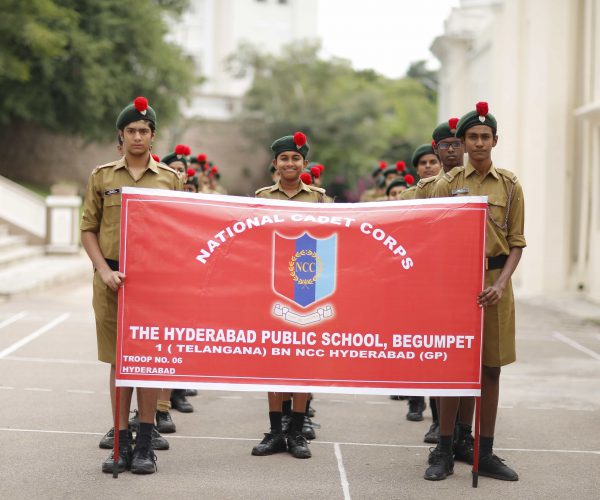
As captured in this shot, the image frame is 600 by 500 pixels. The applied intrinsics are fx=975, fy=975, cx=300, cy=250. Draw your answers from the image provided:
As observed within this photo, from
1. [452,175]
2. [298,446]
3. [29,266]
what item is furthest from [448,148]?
[29,266]

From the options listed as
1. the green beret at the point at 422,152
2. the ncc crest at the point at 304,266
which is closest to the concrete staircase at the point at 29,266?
the green beret at the point at 422,152

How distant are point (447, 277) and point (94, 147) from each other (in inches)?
1531

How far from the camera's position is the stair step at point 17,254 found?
20.8 metres

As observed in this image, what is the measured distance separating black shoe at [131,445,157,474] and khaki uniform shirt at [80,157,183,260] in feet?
3.89

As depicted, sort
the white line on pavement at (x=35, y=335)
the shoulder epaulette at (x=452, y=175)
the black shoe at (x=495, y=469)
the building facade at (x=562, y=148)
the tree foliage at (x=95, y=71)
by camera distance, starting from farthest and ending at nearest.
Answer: the tree foliage at (x=95, y=71), the building facade at (x=562, y=148), the white line on pavement at (x=35, y=335), the shoulder epaulette at (x=452, y=175), the black shoe at (x=495, y=469)

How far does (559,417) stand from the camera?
801 cm

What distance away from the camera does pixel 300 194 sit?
6848 millimetres

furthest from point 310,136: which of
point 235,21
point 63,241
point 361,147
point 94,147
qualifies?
point 63,241

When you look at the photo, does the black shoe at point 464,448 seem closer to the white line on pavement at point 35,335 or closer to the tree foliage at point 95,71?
the white line on pavement at point 35,335

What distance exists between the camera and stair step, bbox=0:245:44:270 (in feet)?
68.2

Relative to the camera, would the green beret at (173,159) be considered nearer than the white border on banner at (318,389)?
No

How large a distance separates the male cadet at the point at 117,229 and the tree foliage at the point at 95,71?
2545 centimetres

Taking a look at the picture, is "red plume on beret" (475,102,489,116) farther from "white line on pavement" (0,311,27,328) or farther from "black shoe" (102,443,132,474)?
"white line on pavement" (0,311,27,328)

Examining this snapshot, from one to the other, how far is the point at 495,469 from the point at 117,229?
109 inches
